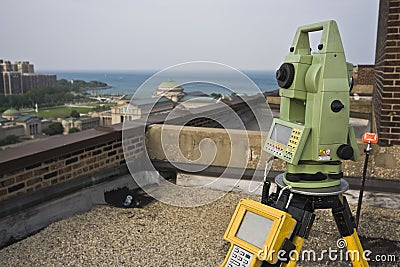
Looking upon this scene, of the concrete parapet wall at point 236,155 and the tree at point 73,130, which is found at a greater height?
the tree at point 73,130

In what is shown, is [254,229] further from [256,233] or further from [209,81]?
[209,81]

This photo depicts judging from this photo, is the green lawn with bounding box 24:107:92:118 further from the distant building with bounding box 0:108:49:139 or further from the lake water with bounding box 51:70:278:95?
the lake water with bounding box 51:70:278:95

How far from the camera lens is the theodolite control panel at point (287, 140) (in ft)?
6.58

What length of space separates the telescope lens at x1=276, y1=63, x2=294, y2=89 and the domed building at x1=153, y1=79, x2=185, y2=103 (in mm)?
2062

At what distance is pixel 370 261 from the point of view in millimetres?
3088

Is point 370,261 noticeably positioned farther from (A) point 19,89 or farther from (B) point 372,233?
(A) point 19,89

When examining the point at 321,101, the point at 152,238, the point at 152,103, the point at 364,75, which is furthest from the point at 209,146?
the point at 364,75

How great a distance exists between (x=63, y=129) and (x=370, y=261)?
4.14 m

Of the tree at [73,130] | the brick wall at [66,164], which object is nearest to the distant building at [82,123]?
the tree at [73,130]

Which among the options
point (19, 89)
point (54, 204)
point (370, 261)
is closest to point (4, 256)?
point (54, 204)

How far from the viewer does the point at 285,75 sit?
2049 mm

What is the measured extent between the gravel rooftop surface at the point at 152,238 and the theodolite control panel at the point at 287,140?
1416mm

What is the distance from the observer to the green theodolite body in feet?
6.44

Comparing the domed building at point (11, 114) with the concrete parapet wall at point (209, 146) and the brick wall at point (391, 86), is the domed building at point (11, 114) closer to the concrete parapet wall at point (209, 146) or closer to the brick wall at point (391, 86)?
the concrete parapet wall at point (209, 146)
